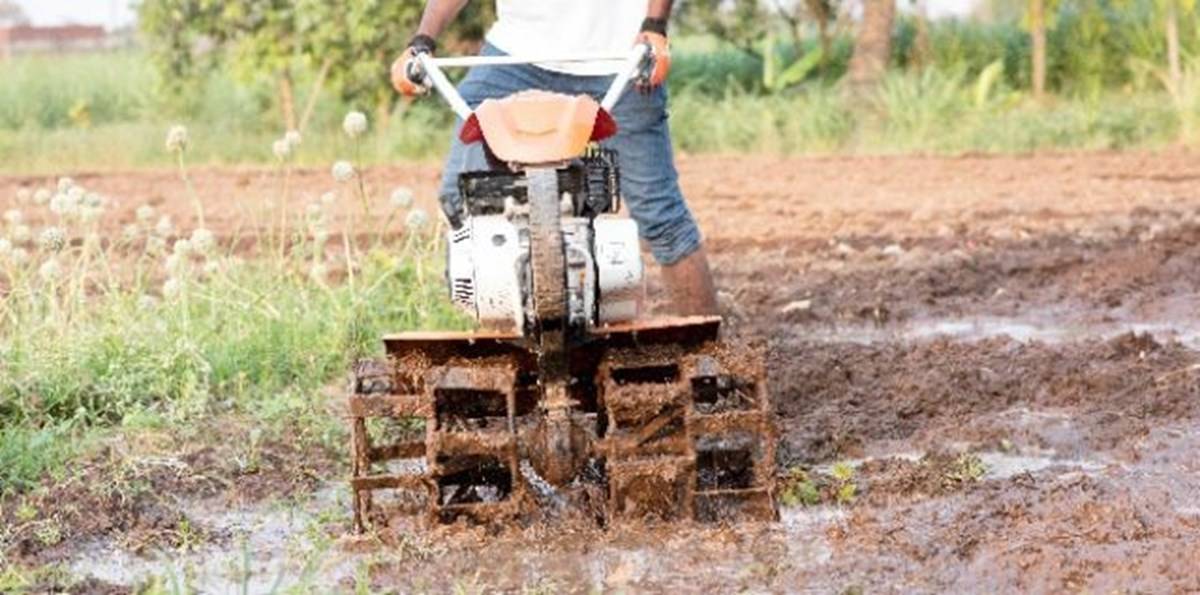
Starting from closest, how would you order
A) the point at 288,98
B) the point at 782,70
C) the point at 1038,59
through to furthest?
the point at 288,98
the point at 1038,59
the point at 782,70

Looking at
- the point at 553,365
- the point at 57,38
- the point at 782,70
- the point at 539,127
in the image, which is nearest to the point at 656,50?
the point at 539,127

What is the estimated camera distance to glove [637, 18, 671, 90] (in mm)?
5652

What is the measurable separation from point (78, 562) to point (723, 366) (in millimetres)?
1533

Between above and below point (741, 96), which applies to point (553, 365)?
above

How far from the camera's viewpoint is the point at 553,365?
5.34 meters

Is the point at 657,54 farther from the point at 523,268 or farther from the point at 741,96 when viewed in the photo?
the point at 741,96

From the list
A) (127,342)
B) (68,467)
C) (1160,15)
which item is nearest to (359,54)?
(1160,15)

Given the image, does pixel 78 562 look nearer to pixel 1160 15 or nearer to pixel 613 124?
pixel 613 124

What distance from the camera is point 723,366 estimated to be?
5516 mm

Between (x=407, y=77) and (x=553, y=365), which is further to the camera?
(x=407, y=77)

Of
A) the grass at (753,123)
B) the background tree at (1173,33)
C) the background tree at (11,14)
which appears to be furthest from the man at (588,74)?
the background tree at (11,14)

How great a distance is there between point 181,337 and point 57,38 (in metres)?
29.5

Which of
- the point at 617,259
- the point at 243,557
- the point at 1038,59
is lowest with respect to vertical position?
the point at 1038,59

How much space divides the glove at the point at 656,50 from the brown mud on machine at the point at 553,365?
3.2 inches
